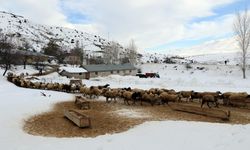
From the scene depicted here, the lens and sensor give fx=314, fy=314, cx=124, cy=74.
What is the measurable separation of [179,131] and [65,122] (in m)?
6.51

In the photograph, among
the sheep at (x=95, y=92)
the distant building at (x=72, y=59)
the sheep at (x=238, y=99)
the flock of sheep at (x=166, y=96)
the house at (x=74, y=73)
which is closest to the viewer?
the sheep at (x=238, y=99)

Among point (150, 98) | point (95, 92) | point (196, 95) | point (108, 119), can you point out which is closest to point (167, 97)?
point (150, 98)

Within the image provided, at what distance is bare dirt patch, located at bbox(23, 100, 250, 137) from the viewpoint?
1486 cm

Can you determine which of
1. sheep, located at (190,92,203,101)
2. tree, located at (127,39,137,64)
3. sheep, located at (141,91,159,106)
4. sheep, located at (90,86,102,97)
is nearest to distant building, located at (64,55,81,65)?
tree, located at (127,39,137,64)

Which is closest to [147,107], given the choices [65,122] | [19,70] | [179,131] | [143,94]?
[143,94]

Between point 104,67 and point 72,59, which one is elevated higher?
point 72,59

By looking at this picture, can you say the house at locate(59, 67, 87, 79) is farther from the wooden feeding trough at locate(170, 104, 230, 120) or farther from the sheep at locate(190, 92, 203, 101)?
the wooden feeding trough at locate(170, 104, 230, 120)

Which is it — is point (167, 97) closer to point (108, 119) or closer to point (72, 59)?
point (108, 119)

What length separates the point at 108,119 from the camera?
17250 millimetres

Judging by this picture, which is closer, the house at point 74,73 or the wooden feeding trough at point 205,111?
the wooden feeding trough at point 205,111

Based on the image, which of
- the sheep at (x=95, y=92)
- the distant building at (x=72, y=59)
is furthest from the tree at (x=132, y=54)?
the sheep at (x=95, y=92)

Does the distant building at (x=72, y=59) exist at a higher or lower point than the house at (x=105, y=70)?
higher

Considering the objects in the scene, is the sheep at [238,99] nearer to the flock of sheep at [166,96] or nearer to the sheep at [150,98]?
the flock of sheep at [166,96]

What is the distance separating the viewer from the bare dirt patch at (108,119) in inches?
585
